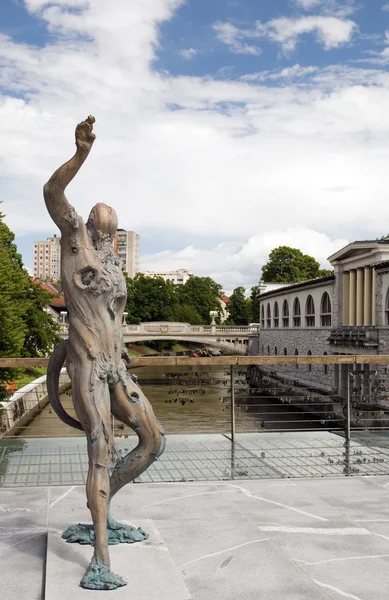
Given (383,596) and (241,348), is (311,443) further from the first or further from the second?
(241,348)

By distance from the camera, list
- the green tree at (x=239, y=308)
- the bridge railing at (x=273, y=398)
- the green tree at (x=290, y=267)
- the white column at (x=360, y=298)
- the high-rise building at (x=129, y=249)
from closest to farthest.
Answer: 1. the bridge railing at (x=273, y=398)
2. the white column at (x=360, y=298)
3. the green tree at (x=290, y=267)
4. the green tree at (x=239, y=308)
5. the high-rise building at (x=129, y=249)

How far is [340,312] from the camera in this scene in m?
41.7

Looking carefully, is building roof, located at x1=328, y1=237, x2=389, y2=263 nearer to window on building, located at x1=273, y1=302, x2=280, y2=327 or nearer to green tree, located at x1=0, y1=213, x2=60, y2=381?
green tree, located at x1=0, y1=213, x2=60, y2=381

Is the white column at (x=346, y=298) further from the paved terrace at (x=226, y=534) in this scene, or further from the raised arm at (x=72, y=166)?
the raised arm at (x=72, y=166)

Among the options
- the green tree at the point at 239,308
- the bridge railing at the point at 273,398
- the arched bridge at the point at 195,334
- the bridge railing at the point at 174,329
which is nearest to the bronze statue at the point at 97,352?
the bridge railing at the point at 273,398

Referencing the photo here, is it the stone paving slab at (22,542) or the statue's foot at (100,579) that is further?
the stone paving slab at (22,542)

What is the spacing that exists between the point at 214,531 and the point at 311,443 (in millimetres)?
3684

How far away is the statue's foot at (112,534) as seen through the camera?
4.44 meters

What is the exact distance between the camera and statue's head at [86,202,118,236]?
4.39m

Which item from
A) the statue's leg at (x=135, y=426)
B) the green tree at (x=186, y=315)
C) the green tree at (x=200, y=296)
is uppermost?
the green tree at (x=200, y=296)

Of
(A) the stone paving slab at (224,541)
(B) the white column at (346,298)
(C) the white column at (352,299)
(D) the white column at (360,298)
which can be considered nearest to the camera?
(A) the stone paving slab at (224,541)

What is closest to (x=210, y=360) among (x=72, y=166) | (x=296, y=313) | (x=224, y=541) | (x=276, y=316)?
(x=224, y=541)

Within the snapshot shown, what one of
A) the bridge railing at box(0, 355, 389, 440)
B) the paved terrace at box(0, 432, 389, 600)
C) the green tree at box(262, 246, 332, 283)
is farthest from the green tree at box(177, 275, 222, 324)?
the paved terrace at box(0, 432, 389, 600)

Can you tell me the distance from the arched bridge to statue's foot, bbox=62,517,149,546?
204 ft
